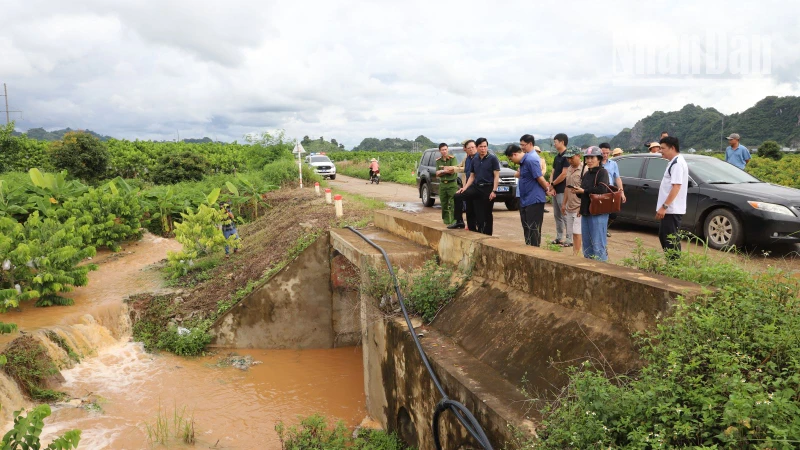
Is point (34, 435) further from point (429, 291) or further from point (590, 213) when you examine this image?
point (590, 213)

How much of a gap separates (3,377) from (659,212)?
8.88m

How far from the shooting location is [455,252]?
6.20m

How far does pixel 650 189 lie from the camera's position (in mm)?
8766

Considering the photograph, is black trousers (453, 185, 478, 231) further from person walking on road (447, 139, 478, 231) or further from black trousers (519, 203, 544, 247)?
black trousers (519, 203, 544, 247)

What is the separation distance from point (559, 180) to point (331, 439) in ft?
15.9

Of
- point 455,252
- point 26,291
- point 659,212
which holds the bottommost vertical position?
point 26,291

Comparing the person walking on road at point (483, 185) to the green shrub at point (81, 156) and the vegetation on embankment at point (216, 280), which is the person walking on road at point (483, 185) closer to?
the vegetation on embankment at point (216, 280)

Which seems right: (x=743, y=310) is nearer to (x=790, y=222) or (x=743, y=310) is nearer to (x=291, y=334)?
(x=790, y=222)

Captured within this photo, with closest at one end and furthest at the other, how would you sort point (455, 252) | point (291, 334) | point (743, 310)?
point (743, 310) → point (455, 252) → point (291, 334)

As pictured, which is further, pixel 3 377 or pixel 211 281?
pixel 211 281

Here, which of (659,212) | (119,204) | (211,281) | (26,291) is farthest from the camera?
(119,204)

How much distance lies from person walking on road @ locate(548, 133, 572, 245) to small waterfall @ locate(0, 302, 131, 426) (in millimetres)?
8087

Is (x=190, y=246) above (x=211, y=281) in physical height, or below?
above

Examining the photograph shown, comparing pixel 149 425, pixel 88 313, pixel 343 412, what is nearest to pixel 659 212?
A: pixel 343 412
